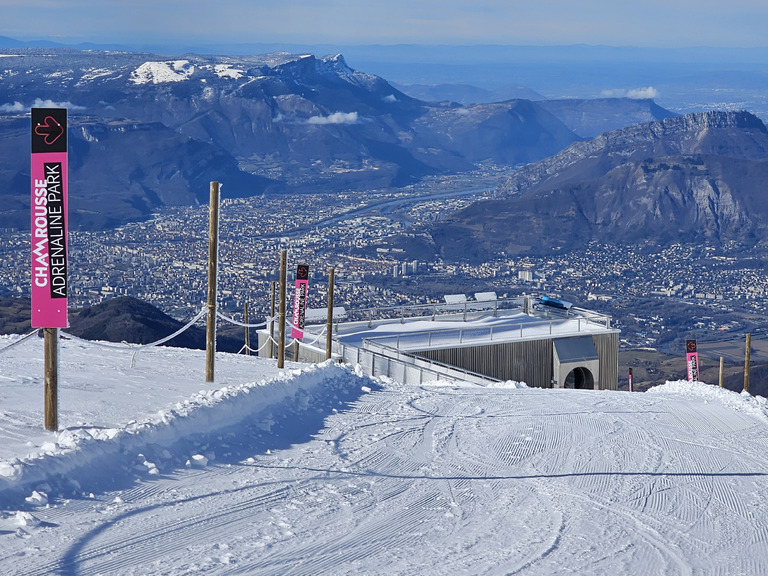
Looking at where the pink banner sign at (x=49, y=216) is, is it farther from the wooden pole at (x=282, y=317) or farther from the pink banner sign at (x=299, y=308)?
the pink banner sign at (x=299, y=308)

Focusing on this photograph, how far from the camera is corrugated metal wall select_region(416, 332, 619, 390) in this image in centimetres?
2322

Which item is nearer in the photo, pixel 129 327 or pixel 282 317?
pixel 282 317

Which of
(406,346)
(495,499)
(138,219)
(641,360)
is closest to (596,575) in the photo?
(495,499)

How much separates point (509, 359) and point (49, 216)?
1616cm

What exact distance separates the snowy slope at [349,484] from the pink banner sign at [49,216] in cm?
124

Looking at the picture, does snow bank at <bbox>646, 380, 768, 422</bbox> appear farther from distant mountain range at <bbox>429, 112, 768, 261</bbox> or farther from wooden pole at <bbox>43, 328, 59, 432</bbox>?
distant mountain range at <bbox>429, 112, 768, 261</bbox>

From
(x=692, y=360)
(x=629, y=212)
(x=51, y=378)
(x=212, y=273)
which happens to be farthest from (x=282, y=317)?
(x=629, y=212)

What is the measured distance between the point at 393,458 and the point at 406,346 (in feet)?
41.0

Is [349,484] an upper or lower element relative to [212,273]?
lower

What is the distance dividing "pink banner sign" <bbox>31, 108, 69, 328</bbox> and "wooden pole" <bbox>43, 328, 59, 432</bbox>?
0.45 ft

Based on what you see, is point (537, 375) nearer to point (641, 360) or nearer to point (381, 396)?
point (381, 396)

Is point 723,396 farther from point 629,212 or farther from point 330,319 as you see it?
point 629,212

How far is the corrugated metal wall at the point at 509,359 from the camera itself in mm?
23219

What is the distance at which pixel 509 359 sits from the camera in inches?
947
